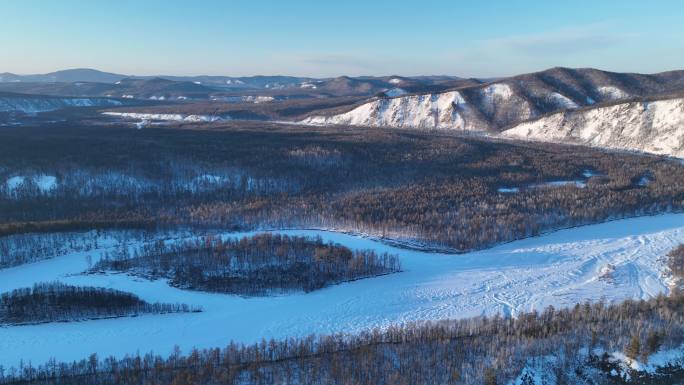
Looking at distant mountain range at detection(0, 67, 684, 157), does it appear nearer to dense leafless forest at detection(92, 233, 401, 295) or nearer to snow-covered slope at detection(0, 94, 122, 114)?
snow-covered slope at detection(0, 94, 122, 114)

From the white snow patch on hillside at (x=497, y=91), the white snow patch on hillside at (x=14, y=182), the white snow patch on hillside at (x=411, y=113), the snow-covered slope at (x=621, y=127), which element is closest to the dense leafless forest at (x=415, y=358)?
the white snow patch on hillside at (x=14, y=182)

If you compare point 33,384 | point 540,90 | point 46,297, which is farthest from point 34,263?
point 540,90

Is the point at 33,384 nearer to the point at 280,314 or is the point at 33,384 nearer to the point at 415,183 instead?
the point at 280,314

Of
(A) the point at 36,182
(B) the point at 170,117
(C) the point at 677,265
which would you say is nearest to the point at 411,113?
(B) the point at 170,117

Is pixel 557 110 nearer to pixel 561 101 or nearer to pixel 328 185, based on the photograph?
pixel 561 101

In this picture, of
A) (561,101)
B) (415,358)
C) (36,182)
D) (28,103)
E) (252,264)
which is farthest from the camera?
(28,103)

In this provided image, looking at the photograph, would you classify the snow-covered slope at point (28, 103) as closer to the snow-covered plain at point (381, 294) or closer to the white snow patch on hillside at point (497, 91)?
the white snow patch on hillside at point (497, 91)

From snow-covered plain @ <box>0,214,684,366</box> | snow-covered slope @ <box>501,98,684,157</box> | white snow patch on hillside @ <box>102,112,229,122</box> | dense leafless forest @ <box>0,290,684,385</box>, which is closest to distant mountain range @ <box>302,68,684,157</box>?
snow-covered slope @ <box>501,98,684,157</box>
